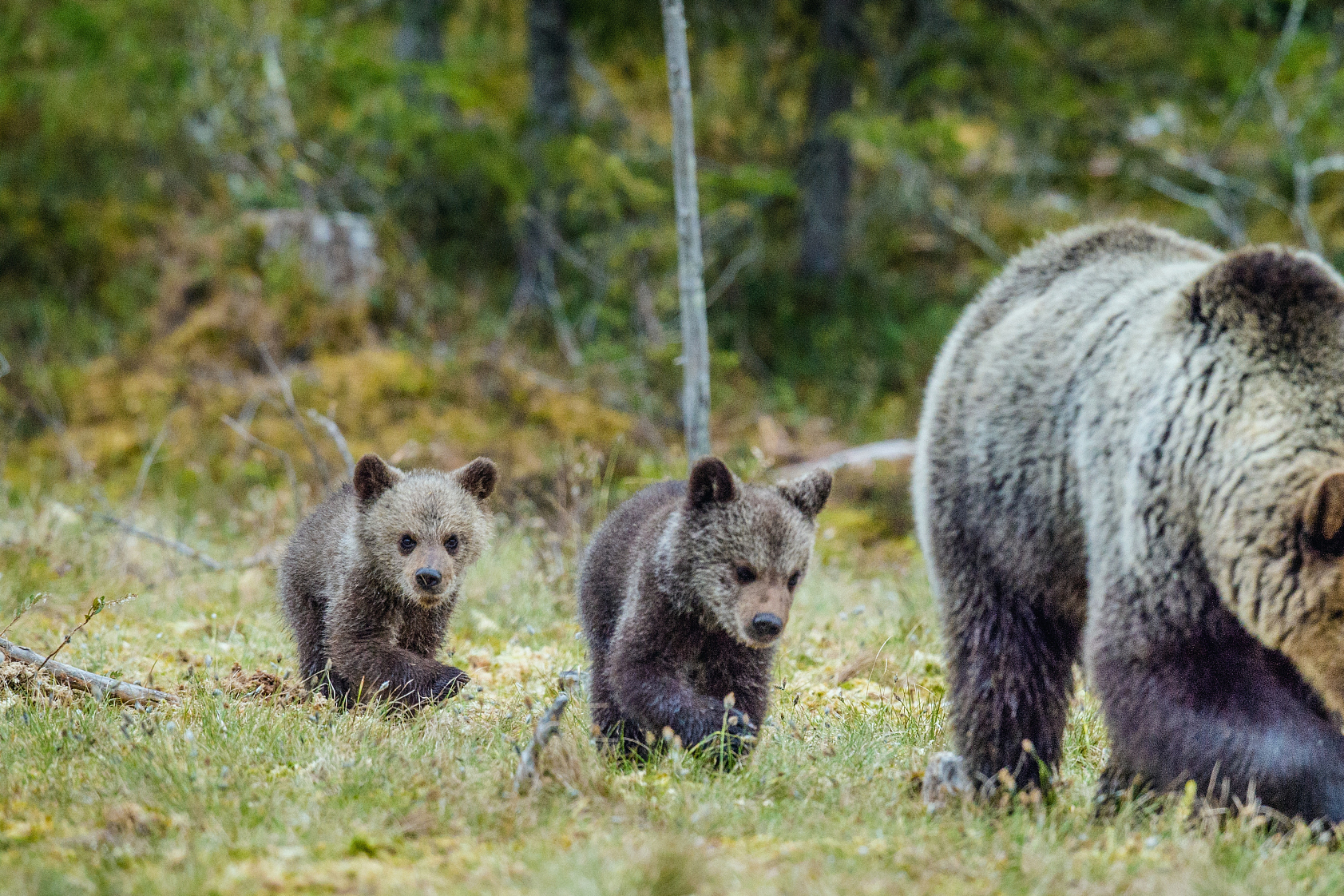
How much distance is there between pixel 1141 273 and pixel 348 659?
3505 millimetres

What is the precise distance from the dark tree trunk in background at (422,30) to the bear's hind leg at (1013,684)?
41.3 ft

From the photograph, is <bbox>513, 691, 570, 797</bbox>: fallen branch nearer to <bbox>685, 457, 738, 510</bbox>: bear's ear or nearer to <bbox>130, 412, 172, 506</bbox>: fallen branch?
<bbox>685, 457, 738, 510</bbox>: bear's ear

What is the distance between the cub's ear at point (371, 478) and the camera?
18.6ft

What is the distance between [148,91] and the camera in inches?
554

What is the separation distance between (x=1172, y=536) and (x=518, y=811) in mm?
2071

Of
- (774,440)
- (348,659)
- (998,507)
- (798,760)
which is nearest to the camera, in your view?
(998,507)

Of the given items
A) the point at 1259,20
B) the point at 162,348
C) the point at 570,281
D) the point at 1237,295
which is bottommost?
the point at 162,348

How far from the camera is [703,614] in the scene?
4988 mm

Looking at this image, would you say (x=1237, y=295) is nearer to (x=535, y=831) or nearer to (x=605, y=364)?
(x=535, y=831)

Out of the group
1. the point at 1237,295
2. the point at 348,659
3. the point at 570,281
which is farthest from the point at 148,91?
the point at 1237,295

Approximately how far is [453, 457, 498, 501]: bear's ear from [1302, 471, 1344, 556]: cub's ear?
3.63 metres

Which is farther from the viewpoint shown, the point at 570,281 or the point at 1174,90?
the point at 570,281

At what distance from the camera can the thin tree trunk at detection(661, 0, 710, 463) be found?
732cm

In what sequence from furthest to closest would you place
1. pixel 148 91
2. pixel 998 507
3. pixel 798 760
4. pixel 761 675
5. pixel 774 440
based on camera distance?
1. pixel 148 91
2. pixel 774 440
3. pixel 761 675
4. pixel 798 760
5. pixel 998 507
